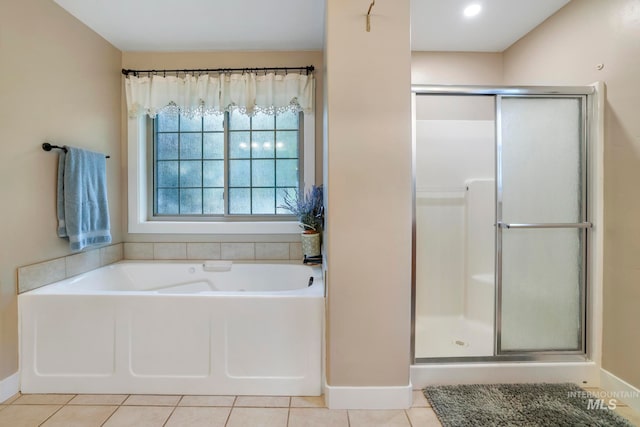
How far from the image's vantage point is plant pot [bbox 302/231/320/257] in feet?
7.92

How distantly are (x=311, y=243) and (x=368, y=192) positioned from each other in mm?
906

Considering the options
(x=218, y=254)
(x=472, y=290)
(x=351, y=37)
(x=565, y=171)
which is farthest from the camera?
(x=218, y=254)

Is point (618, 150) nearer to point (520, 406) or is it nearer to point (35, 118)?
point (520, 406)

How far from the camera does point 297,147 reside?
9.25 feet

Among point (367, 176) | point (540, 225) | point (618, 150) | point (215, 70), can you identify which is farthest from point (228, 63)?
point (618, 150)

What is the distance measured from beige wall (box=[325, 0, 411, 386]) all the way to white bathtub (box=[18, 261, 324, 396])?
224mm

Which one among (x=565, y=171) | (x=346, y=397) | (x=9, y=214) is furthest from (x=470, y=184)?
(x=9, y=214)

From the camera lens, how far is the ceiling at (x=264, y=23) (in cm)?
207

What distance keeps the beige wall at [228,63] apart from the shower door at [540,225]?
1.41 m

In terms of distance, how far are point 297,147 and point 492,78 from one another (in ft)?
6.06

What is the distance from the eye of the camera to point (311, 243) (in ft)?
7.93

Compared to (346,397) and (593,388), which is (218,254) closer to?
(346,397)

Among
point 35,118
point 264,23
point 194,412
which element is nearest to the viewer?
point 194,412

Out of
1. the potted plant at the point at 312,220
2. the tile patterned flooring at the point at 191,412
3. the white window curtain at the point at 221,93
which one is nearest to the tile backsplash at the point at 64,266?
the tile patterned flooring at the point at 191,412
